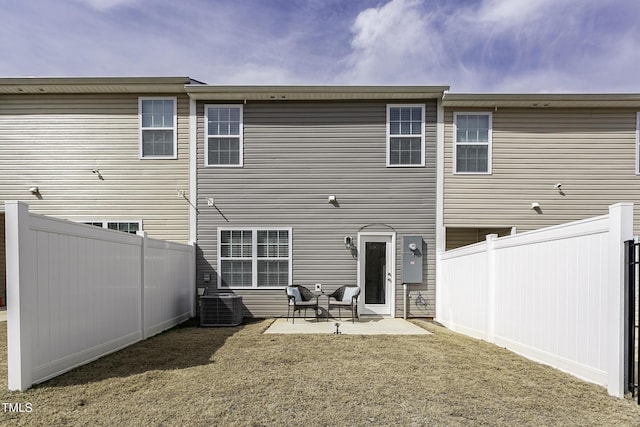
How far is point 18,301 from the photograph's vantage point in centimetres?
416

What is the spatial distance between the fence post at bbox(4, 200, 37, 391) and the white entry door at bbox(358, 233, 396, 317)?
6.64 m

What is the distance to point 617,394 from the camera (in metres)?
4.00

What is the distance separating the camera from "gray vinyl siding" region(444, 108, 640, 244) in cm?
953

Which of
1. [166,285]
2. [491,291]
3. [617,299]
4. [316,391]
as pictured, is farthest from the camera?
[166,285]

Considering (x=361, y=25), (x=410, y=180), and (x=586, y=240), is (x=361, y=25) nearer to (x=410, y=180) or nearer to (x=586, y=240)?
(x=410, y=180)

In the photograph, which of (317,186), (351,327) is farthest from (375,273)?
(317,186)

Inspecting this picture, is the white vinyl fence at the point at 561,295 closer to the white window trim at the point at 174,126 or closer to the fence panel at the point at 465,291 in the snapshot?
the fence panel at the point at 465,291

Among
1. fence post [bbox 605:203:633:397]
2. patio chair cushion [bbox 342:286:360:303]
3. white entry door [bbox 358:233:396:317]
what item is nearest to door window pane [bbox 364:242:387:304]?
white entry door [bbox 358:233:396:317]

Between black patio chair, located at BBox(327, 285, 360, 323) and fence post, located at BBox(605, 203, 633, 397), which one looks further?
black patio chair, located at BBox(327, 285, 360, 323)

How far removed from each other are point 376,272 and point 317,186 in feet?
7.92

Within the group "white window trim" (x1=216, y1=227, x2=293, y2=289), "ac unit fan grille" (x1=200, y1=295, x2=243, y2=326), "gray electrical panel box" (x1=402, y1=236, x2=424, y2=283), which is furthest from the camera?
"white window trim" (x1=216, y1=227, x2=293, y2=289)

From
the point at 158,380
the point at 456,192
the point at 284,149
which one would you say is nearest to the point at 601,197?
the point at 456,192

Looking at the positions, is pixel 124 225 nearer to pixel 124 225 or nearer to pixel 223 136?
pixel 124 225

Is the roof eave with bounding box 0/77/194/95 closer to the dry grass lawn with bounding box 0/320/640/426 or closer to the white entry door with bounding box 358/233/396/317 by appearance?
the white entry door with bounding box 358/233/396/317
